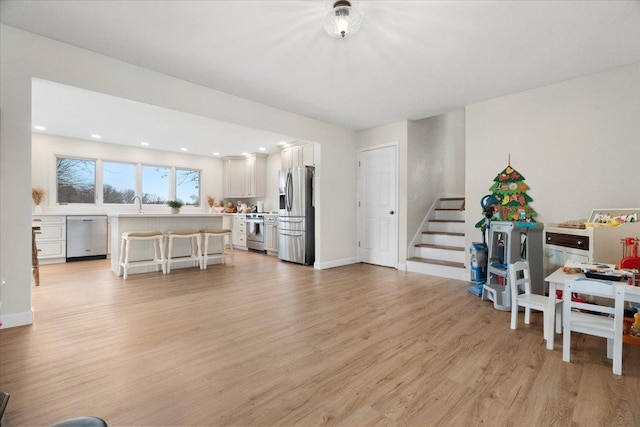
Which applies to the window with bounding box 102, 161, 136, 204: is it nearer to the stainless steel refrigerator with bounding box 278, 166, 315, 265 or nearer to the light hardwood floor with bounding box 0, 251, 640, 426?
the light hardwood floor with bounding box 0, 251, 640, 426

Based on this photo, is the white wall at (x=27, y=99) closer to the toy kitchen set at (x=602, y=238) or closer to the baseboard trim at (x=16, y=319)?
the baseboard trim at (x=16, y=319)

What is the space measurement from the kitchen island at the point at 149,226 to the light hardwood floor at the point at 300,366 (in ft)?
4.22

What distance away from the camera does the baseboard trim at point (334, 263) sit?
5.09 m

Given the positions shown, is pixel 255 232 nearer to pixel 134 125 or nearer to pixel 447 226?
pixel 134 125

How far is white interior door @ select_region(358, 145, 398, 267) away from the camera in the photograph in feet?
16.9

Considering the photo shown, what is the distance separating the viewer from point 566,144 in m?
3.46

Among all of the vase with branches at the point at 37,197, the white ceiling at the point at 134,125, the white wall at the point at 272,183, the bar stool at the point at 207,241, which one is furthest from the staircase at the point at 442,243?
the vase with branches at the point at 37,197

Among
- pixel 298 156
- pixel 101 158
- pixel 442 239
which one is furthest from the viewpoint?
pixel 101 158

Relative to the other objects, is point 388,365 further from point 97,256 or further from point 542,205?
point 97,256

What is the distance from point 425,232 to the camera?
17.1ft

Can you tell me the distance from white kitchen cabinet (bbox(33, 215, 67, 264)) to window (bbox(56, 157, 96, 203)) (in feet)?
2.18

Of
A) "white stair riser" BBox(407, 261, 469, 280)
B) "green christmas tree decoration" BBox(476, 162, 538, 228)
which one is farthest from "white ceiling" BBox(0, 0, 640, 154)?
"white stair riser" BBox(407, 261, 469, 280)

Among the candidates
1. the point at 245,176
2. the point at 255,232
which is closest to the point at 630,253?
the point at 255,232

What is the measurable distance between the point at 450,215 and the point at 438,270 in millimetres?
1348
